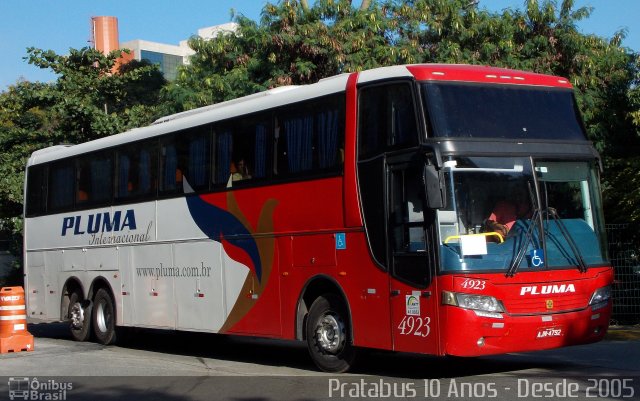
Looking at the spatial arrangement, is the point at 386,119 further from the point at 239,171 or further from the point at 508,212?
the point at 239,171

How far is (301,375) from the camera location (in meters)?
12.0

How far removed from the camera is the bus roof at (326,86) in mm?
11023

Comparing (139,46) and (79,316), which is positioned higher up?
(139,46)

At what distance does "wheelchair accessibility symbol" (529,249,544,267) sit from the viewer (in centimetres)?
1058

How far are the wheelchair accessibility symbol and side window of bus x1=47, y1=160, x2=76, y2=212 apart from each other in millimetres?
11097

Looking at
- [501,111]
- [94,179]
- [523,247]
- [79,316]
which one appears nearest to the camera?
[523,247]

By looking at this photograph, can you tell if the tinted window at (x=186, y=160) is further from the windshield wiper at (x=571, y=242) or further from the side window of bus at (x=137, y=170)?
the windshield wiper at (x=571, y=242)

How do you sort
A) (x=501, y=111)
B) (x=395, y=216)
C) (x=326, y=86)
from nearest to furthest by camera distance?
(x=395, y=216)
(x=501, y=111)
(x=326, y=86)

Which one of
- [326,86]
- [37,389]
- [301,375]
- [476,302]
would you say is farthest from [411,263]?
[37,389]

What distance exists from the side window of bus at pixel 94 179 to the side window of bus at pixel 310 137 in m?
5.56

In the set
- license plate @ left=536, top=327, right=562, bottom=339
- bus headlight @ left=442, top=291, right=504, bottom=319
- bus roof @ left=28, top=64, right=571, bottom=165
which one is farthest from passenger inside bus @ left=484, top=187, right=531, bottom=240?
bus roof @ left=28, top=64, right=571, bottom=165

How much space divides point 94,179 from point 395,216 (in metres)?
8.76

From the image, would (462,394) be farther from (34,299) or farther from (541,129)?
(34,299)

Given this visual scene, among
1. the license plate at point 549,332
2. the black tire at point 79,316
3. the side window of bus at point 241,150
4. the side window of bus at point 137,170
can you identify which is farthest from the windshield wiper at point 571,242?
the black tire at point 79,316
